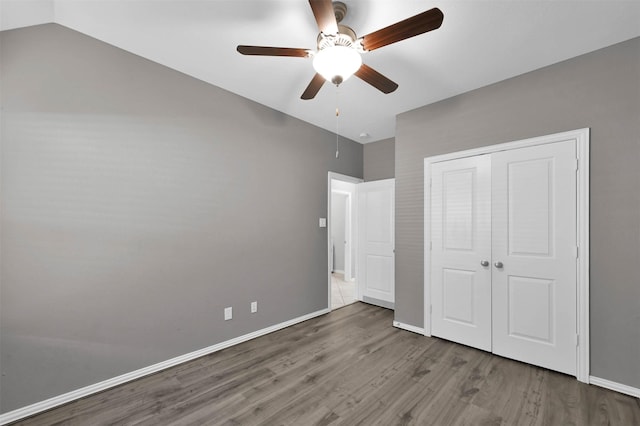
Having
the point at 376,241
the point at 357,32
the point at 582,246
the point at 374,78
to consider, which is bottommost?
the point at 376,241

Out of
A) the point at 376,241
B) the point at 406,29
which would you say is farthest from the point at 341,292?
the point at 406,29

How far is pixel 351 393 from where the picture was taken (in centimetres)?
207

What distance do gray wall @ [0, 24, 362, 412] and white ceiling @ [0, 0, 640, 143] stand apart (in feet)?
0.76

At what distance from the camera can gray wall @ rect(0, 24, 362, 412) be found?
1.79 m

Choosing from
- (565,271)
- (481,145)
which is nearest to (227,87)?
(481,145)

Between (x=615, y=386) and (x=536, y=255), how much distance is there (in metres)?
1.07

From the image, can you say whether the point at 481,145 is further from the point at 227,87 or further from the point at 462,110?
the point at 227,87

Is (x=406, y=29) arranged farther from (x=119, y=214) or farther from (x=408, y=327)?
(x=408, y=327)

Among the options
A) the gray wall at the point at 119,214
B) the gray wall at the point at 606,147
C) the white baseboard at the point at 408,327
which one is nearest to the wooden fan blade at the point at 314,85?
the gray wall at the point at 119,214

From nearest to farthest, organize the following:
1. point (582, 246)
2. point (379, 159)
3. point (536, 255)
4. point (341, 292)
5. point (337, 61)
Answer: point (337, 61), point (582, 246), point (536, 255), point (379, 159), point (341, 292)

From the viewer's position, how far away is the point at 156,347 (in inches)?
91.8

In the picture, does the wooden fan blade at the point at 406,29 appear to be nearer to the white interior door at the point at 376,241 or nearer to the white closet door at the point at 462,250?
the white closet door at the point at 462,250

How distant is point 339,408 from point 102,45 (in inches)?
130

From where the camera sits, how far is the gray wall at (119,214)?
5.89 feet
